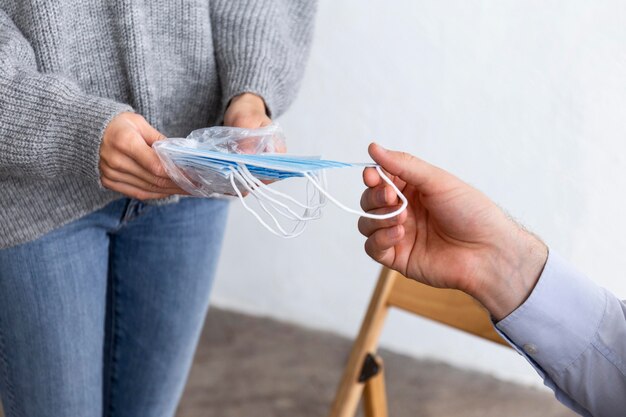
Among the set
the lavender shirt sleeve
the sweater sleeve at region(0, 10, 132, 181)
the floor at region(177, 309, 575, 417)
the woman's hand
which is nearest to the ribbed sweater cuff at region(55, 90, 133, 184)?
the sweater sleeve at region(0, 10, 132, 181)

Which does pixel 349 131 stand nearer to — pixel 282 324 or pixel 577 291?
pixel 282 324

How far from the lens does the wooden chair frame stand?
1.13 metres

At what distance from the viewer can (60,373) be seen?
1050mm

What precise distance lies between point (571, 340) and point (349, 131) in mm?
1064

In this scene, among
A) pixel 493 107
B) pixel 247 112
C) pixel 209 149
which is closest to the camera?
pixel 209 149

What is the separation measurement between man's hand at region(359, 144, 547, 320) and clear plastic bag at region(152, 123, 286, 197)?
0.16 m

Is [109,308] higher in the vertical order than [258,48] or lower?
lower

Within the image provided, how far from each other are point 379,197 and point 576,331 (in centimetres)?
27

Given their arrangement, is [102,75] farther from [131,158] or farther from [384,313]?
[384,313]

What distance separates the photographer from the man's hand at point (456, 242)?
2.49ft

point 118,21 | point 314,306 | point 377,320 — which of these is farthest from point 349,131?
point 118,21

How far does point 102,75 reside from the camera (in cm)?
100

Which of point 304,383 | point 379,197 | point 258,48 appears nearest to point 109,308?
point 258,48

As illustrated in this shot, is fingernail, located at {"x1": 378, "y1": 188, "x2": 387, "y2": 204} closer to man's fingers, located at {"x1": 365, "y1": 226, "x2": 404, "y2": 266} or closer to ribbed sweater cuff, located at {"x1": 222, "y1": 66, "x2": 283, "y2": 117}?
man's fingers, located at {"x1": 365, "y1": 226, "x2": 404, "y2": 266}
